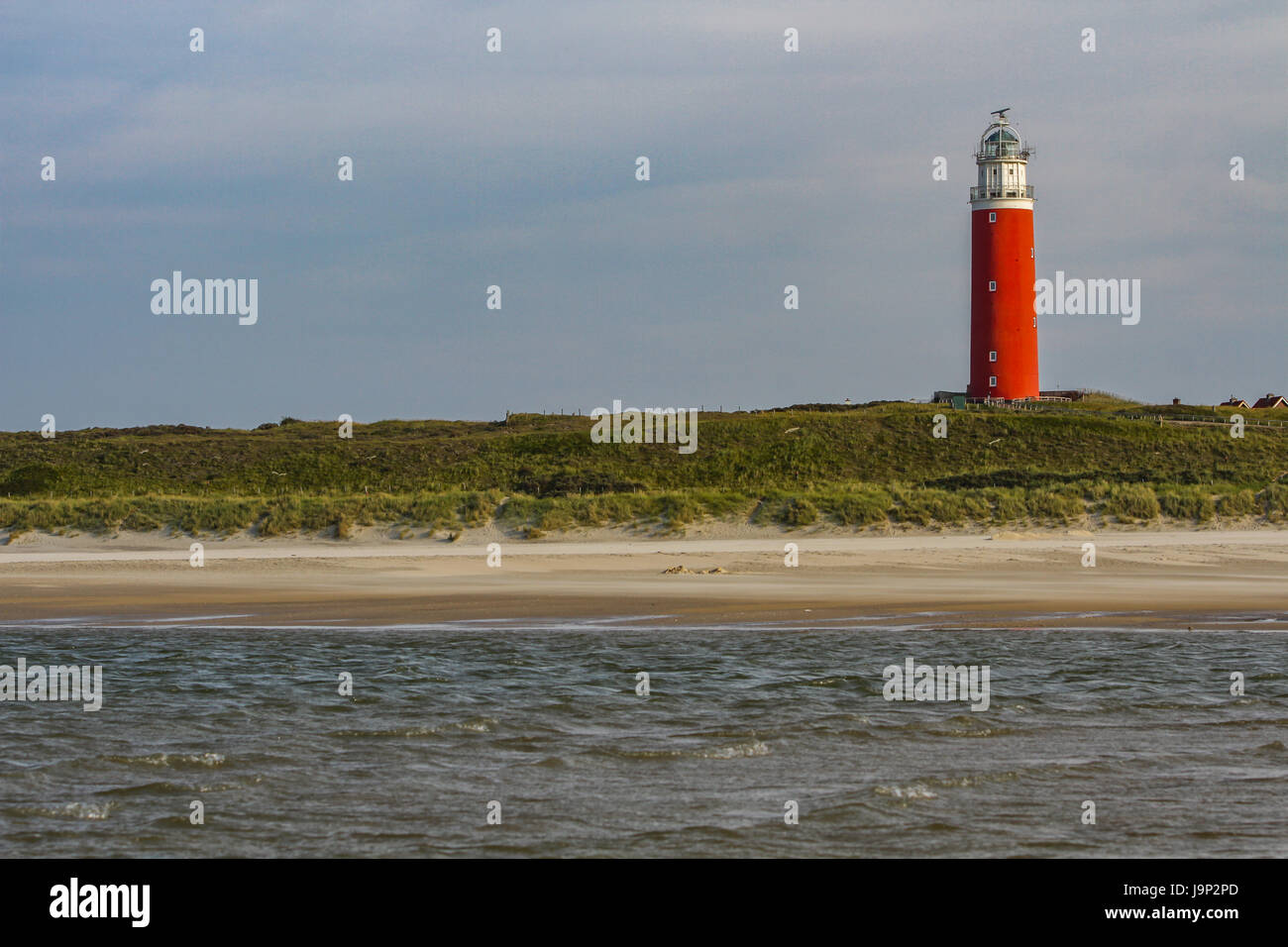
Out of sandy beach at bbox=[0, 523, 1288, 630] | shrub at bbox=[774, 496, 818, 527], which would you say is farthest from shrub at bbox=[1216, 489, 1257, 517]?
shrub at bbox=[774, 496, 818, 527]

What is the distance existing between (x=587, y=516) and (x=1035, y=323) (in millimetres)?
35974

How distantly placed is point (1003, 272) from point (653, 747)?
51267 mm

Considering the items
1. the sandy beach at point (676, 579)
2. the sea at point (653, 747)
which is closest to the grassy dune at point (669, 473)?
the sandy beach at point (676, 579)

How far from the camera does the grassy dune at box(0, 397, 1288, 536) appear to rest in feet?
99.0

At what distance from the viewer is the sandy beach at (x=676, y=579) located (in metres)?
19.2

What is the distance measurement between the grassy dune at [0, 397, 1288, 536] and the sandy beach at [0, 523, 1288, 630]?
3.42 feet

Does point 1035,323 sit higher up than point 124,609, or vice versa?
point 1035,323

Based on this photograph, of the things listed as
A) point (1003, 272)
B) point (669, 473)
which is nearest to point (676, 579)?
point (669, 473)

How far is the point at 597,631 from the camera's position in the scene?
17422 millimetres

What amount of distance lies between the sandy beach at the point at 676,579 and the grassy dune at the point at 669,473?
1.04 metres

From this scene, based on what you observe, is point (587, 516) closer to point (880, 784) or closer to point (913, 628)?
point (913, 628)

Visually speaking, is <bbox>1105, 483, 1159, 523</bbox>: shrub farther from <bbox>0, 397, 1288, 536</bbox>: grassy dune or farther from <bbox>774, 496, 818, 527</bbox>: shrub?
<bbox>774, 496, 818, 527</bbox>: shrub
